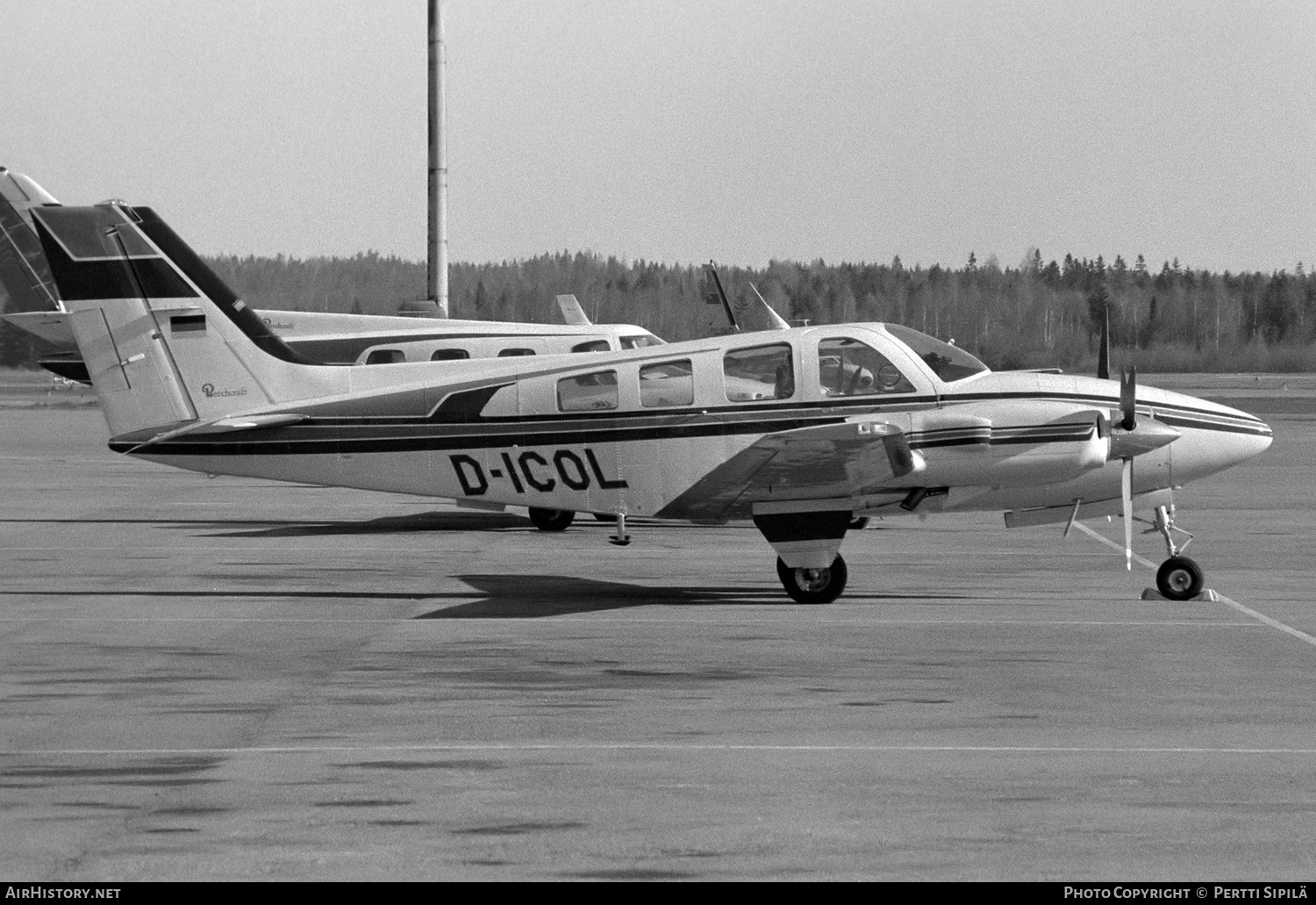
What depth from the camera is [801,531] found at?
1313 cm

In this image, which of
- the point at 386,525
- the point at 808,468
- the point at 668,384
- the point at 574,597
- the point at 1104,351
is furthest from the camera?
the point at 386,525

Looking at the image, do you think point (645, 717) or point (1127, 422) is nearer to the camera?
point (645, 717)

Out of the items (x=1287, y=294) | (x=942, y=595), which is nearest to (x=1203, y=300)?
(x=1287, y=294)

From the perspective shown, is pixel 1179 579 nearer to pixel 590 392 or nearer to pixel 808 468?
pixel 808 468

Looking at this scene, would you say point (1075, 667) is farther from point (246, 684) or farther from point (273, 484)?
point (273, 484)

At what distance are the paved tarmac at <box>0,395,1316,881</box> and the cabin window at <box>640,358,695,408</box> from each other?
174cm

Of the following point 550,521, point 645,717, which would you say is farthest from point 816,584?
point 550,521

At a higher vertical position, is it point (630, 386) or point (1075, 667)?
point (630, 386)

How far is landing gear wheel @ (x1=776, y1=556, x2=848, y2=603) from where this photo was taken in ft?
43.5

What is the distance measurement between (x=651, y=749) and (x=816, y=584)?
17.5 feet

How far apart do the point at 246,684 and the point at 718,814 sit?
→ 414 cm

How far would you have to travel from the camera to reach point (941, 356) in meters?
13.4

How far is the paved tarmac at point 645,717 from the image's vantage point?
639cm

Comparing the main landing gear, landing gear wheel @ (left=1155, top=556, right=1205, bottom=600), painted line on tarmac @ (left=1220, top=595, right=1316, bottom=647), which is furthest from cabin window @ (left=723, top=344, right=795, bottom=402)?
painted line on tarmac @ (left=1220, top=595, right=1316, bottom=647)
